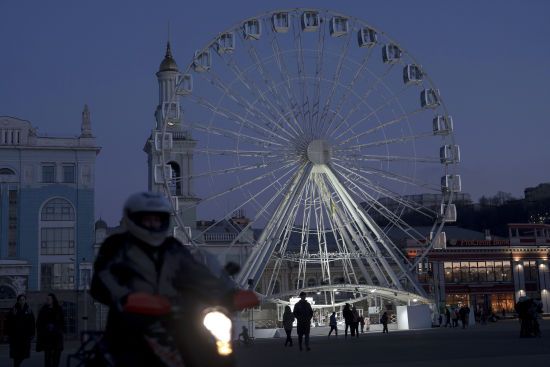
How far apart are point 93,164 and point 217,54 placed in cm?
2553

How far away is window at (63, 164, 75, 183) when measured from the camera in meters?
64.4

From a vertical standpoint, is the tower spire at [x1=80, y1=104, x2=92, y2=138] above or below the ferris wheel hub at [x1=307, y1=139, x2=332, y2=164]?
above

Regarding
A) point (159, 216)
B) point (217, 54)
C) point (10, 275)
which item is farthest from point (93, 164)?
point (159, 216)

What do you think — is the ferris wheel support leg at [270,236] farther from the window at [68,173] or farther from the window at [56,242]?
the window at [68,173]

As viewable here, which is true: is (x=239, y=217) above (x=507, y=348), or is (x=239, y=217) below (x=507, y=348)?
above

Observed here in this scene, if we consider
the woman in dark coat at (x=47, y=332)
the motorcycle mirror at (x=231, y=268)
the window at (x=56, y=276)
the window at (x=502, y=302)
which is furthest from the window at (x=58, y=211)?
the motorcycle mirror at (x=231, y=268)

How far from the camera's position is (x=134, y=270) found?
4883mm

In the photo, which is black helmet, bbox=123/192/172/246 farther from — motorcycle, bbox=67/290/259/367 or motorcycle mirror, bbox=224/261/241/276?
motorcycle, bbox=67/290/259/367

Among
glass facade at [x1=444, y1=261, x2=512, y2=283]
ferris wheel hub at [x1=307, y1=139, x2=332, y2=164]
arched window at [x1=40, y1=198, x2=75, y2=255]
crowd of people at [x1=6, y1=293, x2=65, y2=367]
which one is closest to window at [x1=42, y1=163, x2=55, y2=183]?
arched window at [x1=40, y1=198, x2=75, y2=255]

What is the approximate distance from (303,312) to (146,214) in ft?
69.9

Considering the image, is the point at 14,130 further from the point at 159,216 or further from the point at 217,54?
the point at 159,216

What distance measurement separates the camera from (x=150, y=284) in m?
4.89

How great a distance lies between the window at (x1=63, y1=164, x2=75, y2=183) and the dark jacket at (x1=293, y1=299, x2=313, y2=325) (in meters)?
41.3

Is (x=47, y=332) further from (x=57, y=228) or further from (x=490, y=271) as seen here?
(x=490, y=271)
